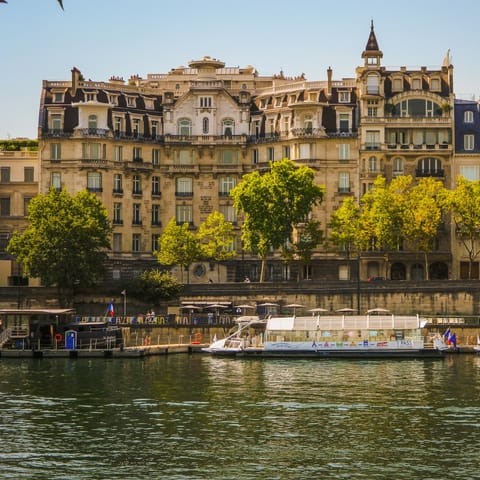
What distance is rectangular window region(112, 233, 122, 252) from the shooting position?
14250 cm

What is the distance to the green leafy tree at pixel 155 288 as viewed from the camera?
418 feet

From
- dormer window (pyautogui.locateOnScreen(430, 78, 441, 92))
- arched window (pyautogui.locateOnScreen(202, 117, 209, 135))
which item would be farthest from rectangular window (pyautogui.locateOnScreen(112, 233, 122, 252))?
dormer window (pyautogui.locateOnScreen(430, 78, 441, 92))

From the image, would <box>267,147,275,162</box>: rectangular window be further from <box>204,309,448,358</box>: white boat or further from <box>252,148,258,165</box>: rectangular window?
<box>204,309,448,358</box>: white boat

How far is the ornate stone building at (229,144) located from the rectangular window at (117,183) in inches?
4.2

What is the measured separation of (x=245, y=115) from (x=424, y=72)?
795 inches

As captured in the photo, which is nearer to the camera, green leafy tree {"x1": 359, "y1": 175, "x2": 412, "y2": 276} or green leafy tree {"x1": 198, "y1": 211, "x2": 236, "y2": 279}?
green leafy tree {"x1": 359, "y1": 175, "x2": 412, "y2": 276}

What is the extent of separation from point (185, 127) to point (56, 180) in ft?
52.4

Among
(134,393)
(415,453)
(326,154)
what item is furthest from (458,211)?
(415,453)

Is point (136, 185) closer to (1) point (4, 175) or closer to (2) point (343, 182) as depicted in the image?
(1) point (4, 175)

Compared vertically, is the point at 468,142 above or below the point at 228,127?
below

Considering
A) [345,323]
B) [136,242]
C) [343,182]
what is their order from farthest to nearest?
[136,242] < [343,182] < [345,323]

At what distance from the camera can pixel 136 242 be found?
474ft

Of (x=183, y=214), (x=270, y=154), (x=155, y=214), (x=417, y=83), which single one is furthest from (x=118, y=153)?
(x=417, y=83)

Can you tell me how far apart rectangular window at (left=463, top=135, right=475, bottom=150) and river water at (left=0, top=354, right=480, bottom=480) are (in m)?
45.2
